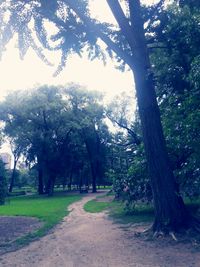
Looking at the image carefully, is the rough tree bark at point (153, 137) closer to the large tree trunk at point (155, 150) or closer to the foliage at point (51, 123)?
the large tree trunk at point (155, 150)

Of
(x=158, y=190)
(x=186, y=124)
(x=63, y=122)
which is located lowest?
(x=158, y=190)

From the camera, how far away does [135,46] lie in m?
10.9

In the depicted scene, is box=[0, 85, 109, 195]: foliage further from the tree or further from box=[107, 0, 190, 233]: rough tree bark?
box=[107, 0, 190, 233]: rough tree bark

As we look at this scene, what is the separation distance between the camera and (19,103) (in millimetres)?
38875

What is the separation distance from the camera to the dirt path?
294 inches

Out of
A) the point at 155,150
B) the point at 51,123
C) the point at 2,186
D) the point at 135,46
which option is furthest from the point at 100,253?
the point at 51,123

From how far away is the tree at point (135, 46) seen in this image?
10.4 metres

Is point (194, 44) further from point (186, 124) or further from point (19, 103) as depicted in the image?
point (19, 103)

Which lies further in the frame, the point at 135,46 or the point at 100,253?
the point at 135,46

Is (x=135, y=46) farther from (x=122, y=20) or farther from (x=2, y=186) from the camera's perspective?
(x=2, y=186)

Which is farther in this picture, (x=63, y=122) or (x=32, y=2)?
(x=63, y=122)

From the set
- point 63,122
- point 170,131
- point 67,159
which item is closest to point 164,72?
point 170,131

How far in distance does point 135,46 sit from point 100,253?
6772mm

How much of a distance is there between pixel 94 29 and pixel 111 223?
828cm
